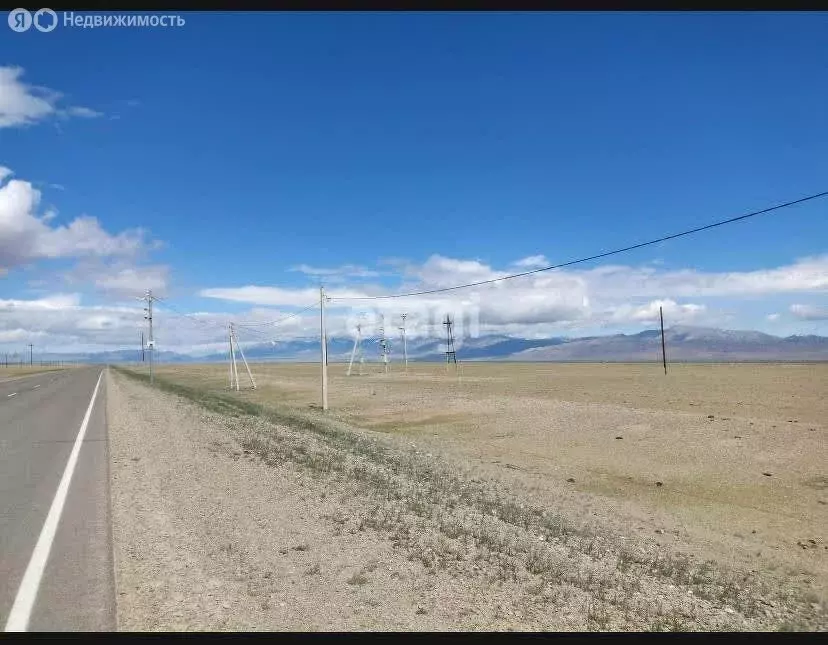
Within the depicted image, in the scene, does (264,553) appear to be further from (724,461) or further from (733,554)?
(724,461)

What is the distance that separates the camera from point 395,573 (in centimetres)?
713

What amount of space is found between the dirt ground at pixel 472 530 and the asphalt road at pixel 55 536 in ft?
0.92

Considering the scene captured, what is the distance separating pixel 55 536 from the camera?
27.3ft

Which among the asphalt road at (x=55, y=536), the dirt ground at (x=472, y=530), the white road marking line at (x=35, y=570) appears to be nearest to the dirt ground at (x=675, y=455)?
the dirt ground at (x=472, y=530)

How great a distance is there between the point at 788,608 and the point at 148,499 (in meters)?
9.57

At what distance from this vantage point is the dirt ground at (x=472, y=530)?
629 cm

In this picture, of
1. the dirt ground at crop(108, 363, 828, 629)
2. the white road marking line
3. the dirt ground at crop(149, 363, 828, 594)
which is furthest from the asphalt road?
the dirt ground at crop(149, 363, 828, 594)

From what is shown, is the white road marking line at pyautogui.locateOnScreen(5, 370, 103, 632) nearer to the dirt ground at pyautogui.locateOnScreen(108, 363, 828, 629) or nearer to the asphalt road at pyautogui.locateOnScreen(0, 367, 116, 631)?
the asphalt road at pyautogui.locateOnScreen(0, 367, 116, 631)

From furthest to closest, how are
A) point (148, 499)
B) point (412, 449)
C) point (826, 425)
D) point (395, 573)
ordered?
point (826, 425) → point (412, 449) → point (148, 499) → point (395, 573)

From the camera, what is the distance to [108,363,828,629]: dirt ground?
629cm

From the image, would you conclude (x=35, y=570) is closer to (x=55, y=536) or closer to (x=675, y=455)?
(x=55, y=536)

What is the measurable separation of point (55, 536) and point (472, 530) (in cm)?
576
